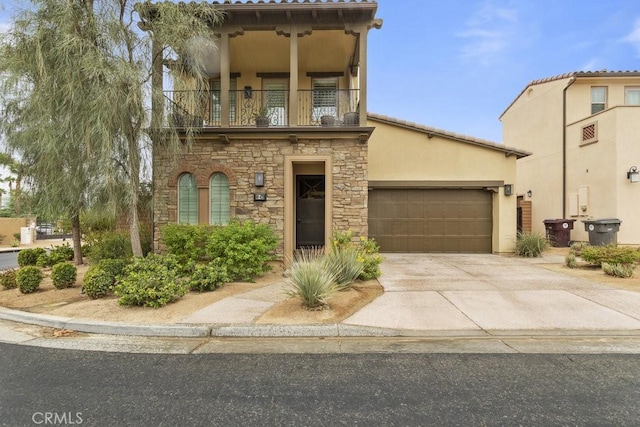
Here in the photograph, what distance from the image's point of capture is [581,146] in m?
13.3

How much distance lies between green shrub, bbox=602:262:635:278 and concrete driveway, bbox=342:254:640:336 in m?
0.95

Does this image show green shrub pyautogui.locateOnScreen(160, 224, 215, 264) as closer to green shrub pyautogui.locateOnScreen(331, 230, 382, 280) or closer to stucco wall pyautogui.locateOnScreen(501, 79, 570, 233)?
green shrub pyautogui.locateOnScreen(331, 230, 382, 280)

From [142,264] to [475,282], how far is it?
6.90 m

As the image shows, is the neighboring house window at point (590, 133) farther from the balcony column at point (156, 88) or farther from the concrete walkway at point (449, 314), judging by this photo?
the balcony column at point (156, 88)

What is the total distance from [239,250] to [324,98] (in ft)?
20.8

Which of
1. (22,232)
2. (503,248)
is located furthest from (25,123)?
(22,232)

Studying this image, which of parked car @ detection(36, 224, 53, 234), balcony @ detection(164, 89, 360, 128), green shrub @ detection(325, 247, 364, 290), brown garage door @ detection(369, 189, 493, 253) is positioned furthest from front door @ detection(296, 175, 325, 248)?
parked car @ detection(36, 224, 53, 234)

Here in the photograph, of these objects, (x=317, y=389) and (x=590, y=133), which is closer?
(x=317, y=389)

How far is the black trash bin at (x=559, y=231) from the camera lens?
12781 millimetres

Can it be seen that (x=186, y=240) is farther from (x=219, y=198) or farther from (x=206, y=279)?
(x=206, y=279)

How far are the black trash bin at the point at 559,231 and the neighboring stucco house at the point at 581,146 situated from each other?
0.75 meters

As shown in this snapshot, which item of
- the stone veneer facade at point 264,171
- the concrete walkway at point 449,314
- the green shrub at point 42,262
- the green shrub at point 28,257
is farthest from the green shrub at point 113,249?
the concrete walkway at point 449,314

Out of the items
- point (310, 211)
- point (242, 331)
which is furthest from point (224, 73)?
point (242, 331)

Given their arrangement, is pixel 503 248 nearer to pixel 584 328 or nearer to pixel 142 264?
pixel 584 328
